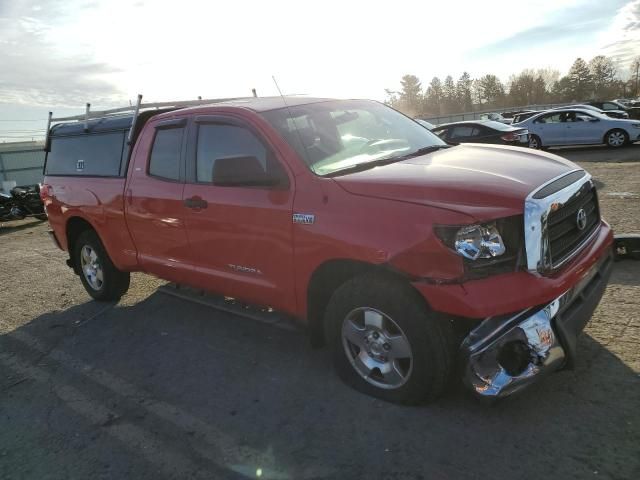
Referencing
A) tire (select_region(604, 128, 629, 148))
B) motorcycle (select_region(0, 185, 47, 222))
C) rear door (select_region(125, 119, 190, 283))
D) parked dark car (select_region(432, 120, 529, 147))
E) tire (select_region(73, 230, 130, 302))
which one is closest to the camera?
rear door (select_region(125, 119, 190, 283))

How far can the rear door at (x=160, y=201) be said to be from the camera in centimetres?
447

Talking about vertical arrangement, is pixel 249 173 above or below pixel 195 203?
above

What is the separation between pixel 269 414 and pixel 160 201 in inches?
83.3

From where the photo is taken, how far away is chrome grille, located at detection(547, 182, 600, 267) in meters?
3.05

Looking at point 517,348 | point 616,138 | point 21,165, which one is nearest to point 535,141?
point 616,138

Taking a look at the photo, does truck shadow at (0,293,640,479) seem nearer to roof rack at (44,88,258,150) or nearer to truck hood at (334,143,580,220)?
truck hood at (334,143,580,220)

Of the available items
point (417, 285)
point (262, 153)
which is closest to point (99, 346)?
point (262, 153)

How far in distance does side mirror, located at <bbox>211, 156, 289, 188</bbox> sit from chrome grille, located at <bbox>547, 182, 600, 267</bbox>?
5.46ft

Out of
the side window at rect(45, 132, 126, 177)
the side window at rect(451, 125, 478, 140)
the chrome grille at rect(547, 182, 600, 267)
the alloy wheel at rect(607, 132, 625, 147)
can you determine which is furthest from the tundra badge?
the alloy wheel at rect(607, 132, 625, 147)

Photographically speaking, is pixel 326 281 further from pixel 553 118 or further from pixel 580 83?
pixel 580 83

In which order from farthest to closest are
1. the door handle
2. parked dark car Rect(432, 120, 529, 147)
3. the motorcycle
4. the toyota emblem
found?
the motorcycle
parked dark car Rect(432, 120, 529, 147)
the door handle
the toyota emblem

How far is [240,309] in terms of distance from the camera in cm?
440

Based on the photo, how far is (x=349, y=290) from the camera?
3299 millimetres

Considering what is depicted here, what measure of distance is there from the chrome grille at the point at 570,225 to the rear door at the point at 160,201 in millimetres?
2758
